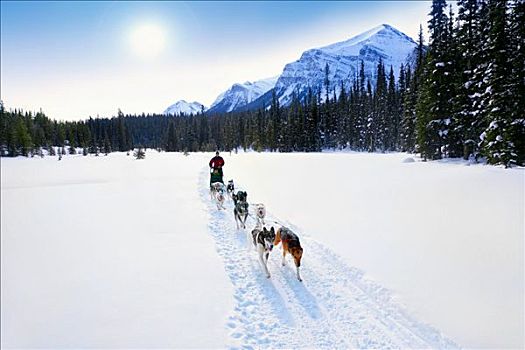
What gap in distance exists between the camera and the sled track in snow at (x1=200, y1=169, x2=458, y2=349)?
15.3 feet

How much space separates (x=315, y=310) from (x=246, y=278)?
1828 millimetres

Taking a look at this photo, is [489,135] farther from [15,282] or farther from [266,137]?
[266,137]

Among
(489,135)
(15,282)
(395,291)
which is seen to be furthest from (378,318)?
(489,135)

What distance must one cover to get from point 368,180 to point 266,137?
2440 inches

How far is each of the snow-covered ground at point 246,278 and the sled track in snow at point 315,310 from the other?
24 mm

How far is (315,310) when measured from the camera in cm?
548

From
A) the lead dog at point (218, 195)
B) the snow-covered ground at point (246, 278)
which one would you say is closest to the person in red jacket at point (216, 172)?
the lead dog at point (218, 195)

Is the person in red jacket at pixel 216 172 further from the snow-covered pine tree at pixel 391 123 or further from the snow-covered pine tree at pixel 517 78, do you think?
the snow-covered pine tree at pixel 391 123

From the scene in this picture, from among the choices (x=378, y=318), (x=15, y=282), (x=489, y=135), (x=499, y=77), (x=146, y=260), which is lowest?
(x=378, y=318)

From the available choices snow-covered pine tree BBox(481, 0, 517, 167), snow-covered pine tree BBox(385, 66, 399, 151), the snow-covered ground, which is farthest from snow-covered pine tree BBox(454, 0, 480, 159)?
snow-covered pine tree BBox(385, 66, 399, 151)

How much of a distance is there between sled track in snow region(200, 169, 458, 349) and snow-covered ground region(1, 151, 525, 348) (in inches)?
1.0

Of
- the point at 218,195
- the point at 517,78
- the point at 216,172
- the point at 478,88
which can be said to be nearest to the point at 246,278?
the point at 218,195

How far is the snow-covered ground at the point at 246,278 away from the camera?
4465 millimetres

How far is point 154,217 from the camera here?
10727 millimetres
